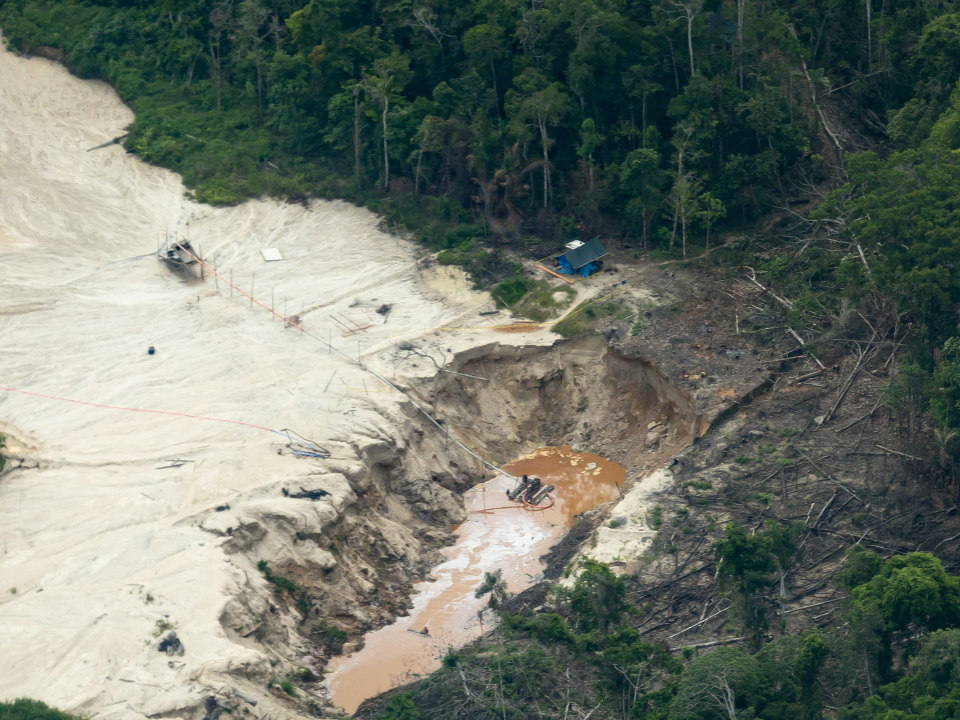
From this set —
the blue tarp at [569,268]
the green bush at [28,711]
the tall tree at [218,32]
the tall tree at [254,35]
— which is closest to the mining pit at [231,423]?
the green bush at [28,711]

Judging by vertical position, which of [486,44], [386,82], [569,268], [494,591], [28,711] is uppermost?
[486,44]

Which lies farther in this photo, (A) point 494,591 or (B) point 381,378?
(B) point 381,378

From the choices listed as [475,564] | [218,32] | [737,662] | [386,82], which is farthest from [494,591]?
[218,32]

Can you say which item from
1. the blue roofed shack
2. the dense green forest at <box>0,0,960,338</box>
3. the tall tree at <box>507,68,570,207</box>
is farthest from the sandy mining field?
the tall tree at <box>507,68,570,207</box>

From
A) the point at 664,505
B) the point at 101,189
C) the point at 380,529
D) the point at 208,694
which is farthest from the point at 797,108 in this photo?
the point at 208,694

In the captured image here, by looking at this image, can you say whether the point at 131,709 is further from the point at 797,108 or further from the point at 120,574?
the point at 797,108

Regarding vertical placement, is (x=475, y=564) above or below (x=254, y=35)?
below

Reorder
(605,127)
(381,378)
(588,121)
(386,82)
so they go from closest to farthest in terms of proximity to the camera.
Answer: (381,378) → (588,121) → (605,127) → (386,82)

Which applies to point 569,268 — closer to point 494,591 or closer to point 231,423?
point 231,423
